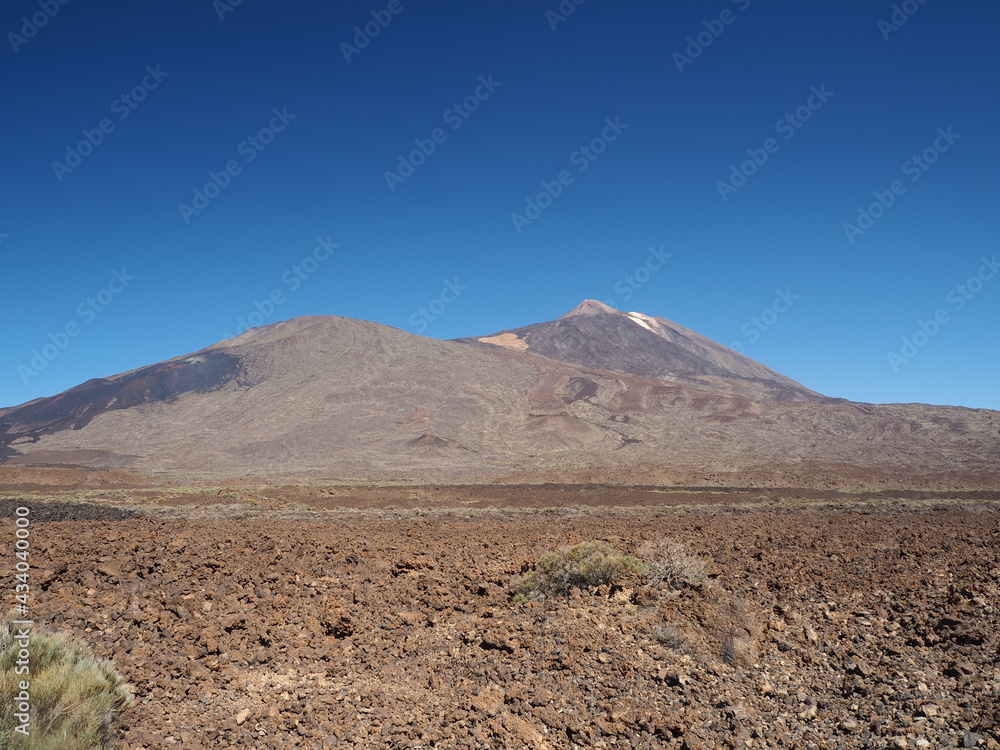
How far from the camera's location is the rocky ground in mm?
4914

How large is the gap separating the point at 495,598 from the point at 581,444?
2420 inches

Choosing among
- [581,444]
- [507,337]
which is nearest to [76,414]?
[581,444]

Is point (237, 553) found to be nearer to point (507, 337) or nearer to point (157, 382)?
point (157, 382)

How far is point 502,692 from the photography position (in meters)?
5.56

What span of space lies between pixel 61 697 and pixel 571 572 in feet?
19.4

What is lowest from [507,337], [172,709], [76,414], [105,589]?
[172,709]

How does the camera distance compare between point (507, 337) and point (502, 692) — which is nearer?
point (502, 692)

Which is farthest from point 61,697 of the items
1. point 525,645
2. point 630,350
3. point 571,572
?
point 630,350

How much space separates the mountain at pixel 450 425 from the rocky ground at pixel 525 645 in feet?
114

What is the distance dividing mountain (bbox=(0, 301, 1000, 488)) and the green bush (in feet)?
127

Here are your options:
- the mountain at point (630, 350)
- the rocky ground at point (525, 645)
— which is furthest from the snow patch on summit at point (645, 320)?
the rocky ground at point (525, 645)

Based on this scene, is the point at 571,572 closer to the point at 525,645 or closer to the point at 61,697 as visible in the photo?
the point at 525,645

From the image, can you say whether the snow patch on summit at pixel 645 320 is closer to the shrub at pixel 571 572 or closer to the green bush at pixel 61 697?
the shrub at pixel 571 572

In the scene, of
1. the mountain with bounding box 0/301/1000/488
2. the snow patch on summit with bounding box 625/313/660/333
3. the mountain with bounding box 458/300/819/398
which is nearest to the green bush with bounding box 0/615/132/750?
the mountain with bounding box 0/301/1000/488
